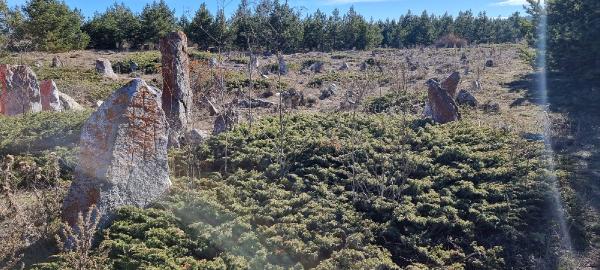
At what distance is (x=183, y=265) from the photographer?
4.88 metres

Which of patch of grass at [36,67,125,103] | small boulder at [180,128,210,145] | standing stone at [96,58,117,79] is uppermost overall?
standing stone at [96,58,117,79]

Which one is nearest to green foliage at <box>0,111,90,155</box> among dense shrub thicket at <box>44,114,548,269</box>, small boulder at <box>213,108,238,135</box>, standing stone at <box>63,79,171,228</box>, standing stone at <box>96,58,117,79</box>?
dense shrub thicket at <box>44,114,548,269</box>

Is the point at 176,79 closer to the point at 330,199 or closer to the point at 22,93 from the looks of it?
the point at 22,93

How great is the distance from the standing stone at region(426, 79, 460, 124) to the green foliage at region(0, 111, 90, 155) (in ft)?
21.0

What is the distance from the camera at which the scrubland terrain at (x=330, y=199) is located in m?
5.16

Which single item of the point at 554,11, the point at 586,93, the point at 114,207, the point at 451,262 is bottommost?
the point at 451,262

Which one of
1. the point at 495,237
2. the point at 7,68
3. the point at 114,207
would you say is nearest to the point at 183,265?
the point at 114,207

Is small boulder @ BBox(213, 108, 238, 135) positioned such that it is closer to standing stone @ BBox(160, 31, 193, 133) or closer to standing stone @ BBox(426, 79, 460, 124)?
standing stone @ BBox(160, 31, 193, 133)

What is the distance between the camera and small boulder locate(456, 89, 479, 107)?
42.3ft

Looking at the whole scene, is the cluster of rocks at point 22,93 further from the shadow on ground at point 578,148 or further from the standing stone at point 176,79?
the shadow on ground at point 578,148

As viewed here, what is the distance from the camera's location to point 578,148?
28.5 ft

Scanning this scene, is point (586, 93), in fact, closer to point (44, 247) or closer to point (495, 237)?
point (495, 237)

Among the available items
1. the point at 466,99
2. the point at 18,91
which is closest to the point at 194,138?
the point at 18,91

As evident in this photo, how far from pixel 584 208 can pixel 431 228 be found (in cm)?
206
